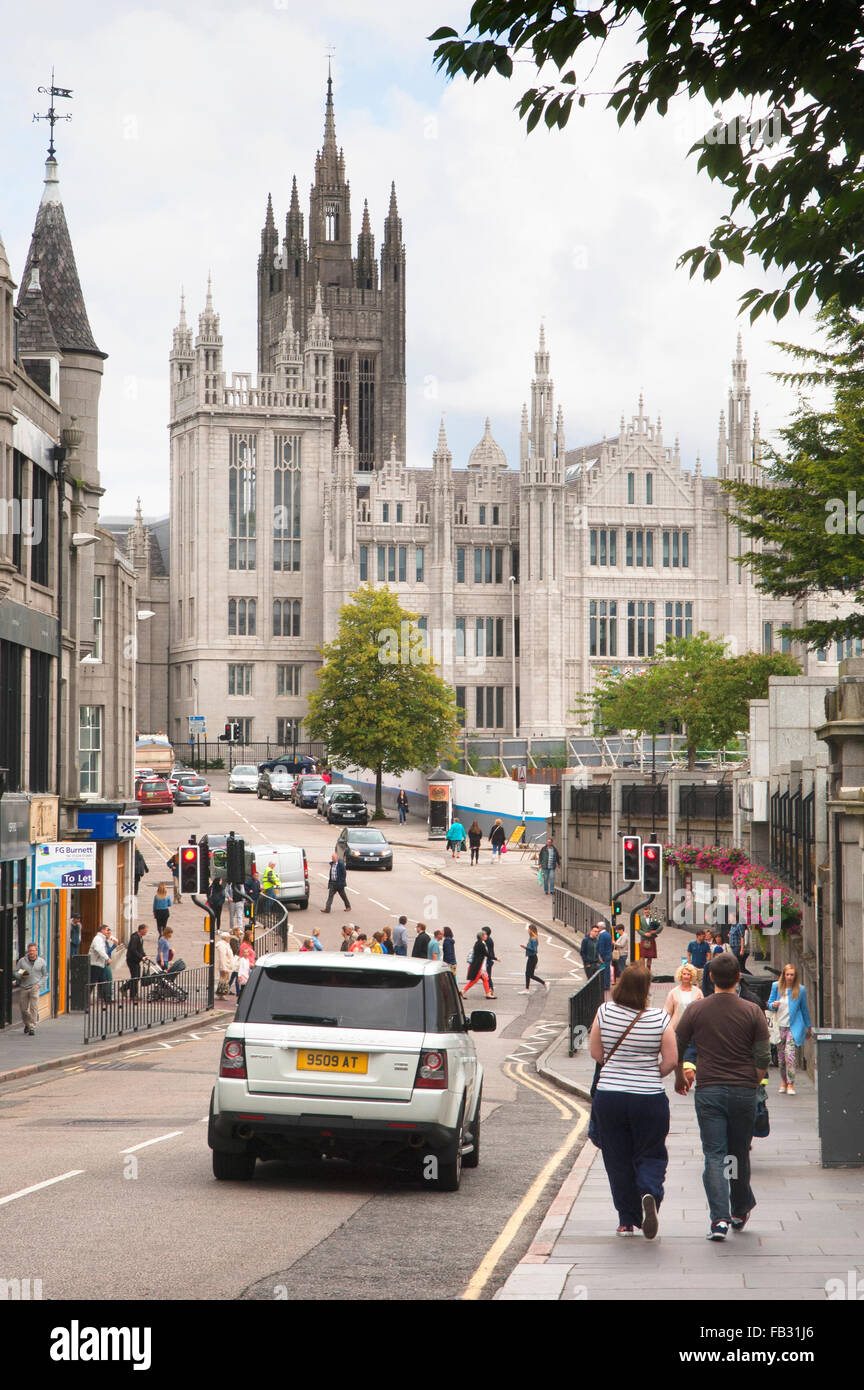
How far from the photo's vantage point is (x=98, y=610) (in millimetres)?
Result: 42750

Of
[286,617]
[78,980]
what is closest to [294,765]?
[286,617]

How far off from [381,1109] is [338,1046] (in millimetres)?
515

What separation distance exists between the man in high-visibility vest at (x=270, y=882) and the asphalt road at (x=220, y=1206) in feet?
68.7

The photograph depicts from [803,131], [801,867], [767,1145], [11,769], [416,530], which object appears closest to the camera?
[803,131]

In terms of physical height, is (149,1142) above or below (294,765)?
below

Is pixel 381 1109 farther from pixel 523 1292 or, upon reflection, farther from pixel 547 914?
pixel 547 914

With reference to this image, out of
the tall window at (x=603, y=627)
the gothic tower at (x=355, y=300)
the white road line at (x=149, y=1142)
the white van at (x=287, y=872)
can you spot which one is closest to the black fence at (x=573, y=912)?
the white van at (x=287, y=872)

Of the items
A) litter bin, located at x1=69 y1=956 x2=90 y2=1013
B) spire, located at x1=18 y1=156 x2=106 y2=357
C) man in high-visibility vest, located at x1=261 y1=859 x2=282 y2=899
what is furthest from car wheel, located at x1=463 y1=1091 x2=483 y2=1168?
man in high-visibility vest, located at x1=261 y1=859 x2=282 y2=899

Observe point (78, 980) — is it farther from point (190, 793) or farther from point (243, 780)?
point (243, 780)

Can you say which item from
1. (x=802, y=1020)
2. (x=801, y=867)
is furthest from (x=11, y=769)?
(x=802, y=1020)

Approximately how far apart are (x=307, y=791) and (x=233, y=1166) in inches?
2464

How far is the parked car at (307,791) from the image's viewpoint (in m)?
74.1
